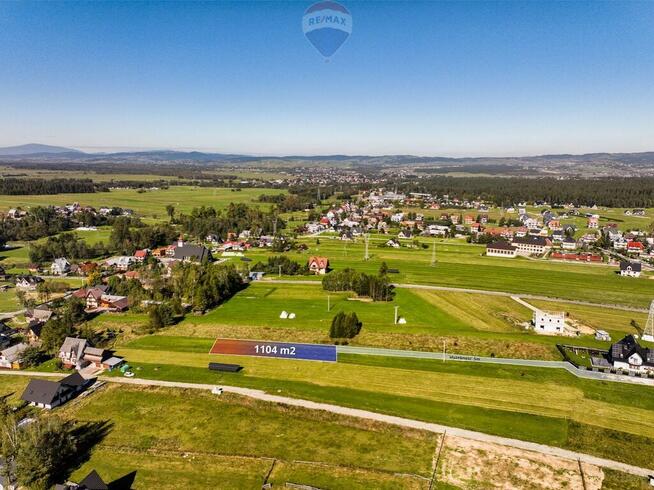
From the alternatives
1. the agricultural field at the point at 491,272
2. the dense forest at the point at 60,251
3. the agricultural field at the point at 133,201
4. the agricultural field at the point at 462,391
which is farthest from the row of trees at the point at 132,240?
the agricultural field at the point at 462,391

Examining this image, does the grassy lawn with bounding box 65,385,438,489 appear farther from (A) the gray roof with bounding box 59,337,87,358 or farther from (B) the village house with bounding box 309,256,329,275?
(B) the village house with bounding box 309,256,329,275

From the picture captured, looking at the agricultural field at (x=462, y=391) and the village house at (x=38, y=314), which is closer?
the agricultural field at (x=462, y=391)

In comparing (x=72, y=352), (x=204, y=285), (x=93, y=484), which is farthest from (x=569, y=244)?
(x=93, y=484)

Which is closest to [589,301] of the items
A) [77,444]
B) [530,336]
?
[530,336]

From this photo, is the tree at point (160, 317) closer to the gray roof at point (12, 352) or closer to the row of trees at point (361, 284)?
the gray roof at point (12, 352)

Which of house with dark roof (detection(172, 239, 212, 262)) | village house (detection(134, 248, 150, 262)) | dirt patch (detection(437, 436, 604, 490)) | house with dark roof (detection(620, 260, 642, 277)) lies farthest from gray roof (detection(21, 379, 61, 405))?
house with dark roof (detection(620, 260, 642, 277))

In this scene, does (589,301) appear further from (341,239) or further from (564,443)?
(341,239)
